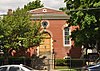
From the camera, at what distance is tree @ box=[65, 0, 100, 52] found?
3778 centimetres

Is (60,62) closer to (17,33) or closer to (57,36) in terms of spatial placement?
(57,36)

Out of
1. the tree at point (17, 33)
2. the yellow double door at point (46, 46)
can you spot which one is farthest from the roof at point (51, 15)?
the tree at point (17, 33)

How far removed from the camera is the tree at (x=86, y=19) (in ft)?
124

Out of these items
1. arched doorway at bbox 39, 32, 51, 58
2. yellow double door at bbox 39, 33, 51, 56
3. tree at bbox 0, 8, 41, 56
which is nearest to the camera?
tree at bbox 0, 8, 41, 56

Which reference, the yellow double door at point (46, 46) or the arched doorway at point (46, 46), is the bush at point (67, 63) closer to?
the arched doorway at point (46, 46)

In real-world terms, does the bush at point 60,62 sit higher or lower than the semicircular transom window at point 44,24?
lower

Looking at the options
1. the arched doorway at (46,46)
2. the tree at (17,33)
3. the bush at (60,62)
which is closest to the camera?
the tree at (17,33)

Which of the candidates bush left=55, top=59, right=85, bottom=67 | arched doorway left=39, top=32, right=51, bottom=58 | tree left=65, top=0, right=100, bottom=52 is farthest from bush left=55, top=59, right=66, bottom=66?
tree left=65, top=0, right=100, bottom=52

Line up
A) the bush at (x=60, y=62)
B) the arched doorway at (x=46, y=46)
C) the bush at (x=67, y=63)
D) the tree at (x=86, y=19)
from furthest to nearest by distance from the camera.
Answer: the arched doorway at (x=46, y=46)
the bush at (x=60, y=62)
the bush at (x=67, y=63)
the tree at (x=86, y=19)

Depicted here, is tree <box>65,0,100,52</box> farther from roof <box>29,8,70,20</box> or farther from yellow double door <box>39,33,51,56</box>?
yellow double door <box>39,33,51,56</box>

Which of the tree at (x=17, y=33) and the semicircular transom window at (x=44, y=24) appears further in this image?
the semicircular transom window at (x=44, y=24)

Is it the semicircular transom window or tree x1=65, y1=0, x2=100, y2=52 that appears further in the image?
the semicircular transom window

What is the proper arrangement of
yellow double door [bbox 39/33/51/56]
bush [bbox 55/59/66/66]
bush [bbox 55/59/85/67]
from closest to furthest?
1. bush [bbox 55/59/85/67]
2. bush [bbox 55/59/66/66]
3. yellow double door [bbox 39/33/51/56]

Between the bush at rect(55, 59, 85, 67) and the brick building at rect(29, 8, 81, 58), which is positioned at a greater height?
the brick building at rect(29, 8, 81, 58)
